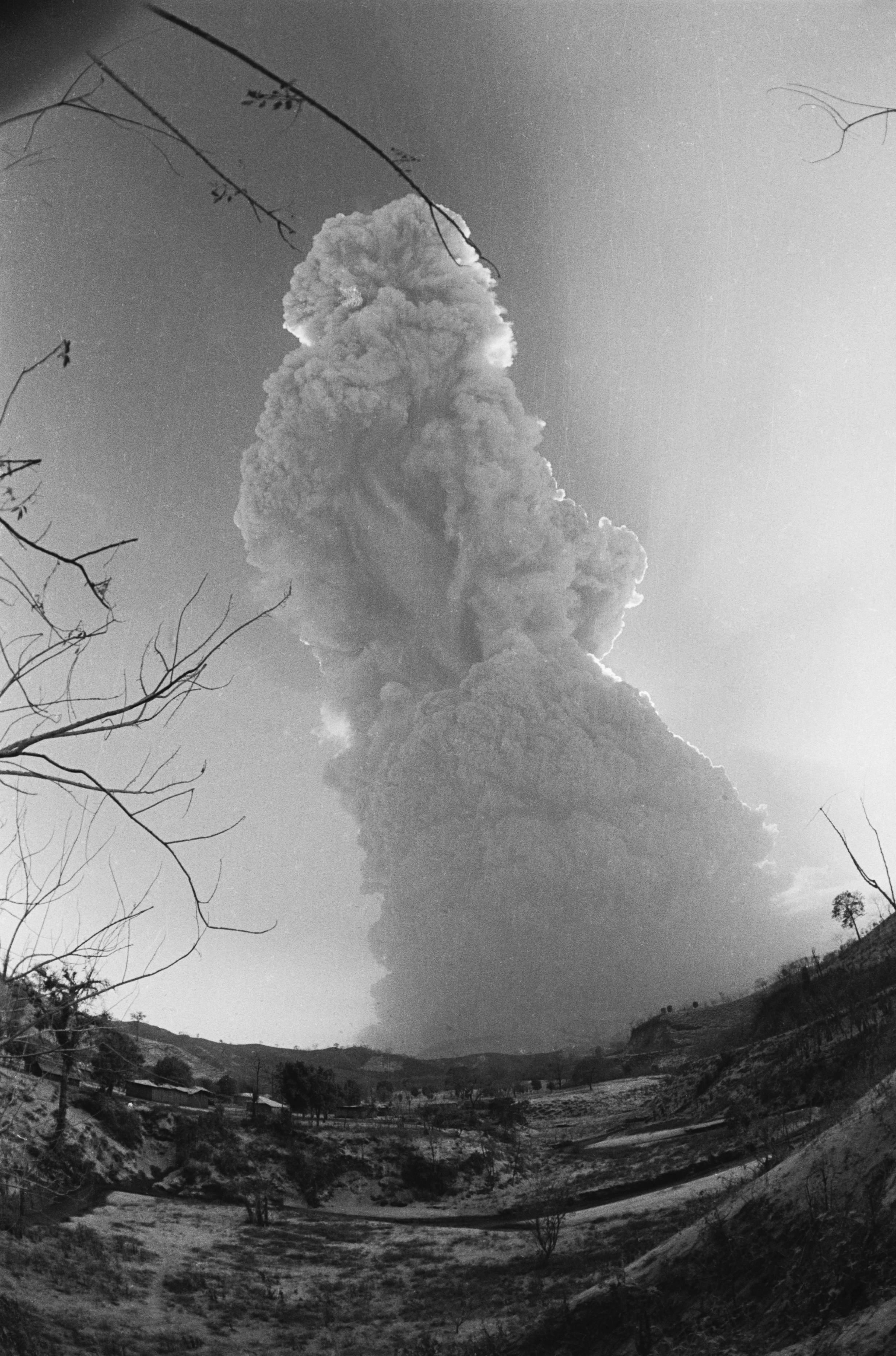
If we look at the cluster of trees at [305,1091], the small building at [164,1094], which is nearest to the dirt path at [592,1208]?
the small building at [164,1094]

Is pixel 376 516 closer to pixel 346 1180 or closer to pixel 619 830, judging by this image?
pixel 619 830

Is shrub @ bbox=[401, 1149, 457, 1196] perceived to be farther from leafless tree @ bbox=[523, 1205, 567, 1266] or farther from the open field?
leafless tree @ bbox=[523, 1205, 567, 1266]

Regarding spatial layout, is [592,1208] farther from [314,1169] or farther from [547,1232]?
[314,1169]

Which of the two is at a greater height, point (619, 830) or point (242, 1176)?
point (619, 830)

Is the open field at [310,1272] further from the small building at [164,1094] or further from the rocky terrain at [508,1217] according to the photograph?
the small building at [164,1094]

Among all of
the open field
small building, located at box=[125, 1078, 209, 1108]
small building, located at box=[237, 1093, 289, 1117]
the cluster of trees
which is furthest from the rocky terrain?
small building, located at box=[125, 1078, 209, 1108]

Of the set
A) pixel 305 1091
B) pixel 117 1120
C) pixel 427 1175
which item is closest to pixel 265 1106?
pixel 305 1091

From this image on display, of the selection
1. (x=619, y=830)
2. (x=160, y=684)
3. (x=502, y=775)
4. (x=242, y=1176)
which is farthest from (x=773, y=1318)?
(x=619, y=830)

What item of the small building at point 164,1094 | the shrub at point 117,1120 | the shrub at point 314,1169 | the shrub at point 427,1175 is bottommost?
the shrub at point 427,1175
